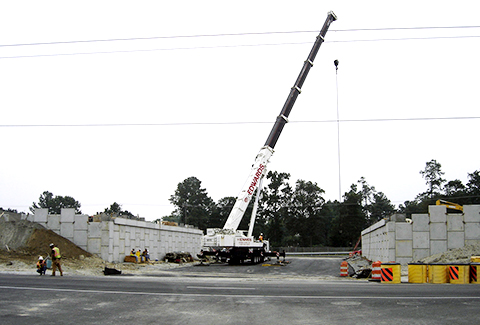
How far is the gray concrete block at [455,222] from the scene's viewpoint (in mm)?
26047

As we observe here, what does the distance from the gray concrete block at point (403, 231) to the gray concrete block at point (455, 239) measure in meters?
2.20

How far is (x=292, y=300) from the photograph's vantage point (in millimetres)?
11516

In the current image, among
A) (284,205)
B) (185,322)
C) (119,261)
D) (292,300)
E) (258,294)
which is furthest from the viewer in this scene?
(284,205)

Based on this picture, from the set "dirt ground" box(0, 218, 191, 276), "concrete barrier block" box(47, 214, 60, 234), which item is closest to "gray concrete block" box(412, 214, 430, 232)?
"dirt ground" box(0, 218, 191, 276)

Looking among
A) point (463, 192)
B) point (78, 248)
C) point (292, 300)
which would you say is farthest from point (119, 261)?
point (463, 192)

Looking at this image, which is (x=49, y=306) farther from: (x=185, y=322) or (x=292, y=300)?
(x=292, y=300)

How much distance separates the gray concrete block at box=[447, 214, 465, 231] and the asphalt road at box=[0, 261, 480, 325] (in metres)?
14.0

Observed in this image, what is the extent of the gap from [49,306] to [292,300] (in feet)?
19.7

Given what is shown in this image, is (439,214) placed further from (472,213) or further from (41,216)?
(41,216)

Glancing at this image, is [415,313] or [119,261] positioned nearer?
[415,313]

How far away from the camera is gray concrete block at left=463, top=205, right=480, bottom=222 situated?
25688mm

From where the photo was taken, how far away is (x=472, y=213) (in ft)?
84.5

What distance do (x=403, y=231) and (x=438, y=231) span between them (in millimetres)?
1970

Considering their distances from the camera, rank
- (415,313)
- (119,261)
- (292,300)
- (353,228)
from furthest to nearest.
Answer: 1. (353,228)
2. (119,261)
3. (292,300)
4. (415,313)
